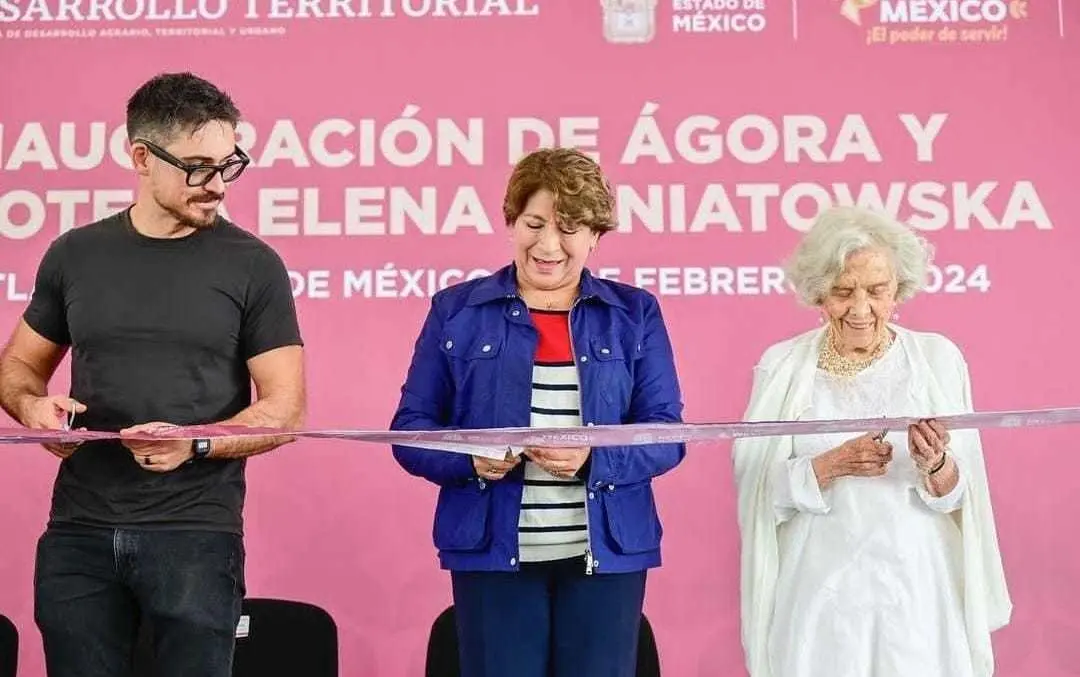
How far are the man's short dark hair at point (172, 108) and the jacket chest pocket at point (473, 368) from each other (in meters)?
0.72

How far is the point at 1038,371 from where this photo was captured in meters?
4.34

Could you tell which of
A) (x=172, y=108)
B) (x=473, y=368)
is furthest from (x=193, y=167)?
(x=473, y=368)

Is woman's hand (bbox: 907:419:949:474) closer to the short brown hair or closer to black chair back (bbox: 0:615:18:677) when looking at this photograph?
the short brown hair

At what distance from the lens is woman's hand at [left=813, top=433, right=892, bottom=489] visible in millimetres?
3000

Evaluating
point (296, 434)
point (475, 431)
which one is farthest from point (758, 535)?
point (296, 434)

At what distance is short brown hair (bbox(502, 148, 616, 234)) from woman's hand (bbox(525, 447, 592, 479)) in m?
0.50

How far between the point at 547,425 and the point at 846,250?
897 millimetres

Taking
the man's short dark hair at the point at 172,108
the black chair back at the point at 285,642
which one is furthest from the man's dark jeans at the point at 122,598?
the black chair back at the point at 285,642

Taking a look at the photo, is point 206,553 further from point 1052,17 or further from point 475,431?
point 1052,17

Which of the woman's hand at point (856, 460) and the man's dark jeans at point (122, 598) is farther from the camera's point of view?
the woman's hand at point (856, 460)

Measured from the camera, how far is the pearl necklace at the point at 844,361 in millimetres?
3203

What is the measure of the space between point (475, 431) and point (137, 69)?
7.84 ft

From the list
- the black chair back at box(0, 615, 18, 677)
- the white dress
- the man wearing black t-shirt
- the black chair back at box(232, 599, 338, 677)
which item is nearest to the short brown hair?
the man wearing black t-shirt

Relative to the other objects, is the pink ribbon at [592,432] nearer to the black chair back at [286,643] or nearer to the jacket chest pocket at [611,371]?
the jacket chest pocket at [611,371]
